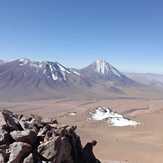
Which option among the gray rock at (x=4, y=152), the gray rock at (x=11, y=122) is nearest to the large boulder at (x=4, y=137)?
the gray rock at (x=4, y=152)

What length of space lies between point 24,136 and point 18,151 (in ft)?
5.05

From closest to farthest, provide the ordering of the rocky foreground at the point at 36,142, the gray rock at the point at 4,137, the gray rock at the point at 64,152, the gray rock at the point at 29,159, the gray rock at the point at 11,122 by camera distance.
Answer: the gray rock at the point at 29,159
the rocky foreground at the point at 36,142
the gray rock at the point at 4,137
the gray rock at the point at 64,152
the gray rock at the point at 11,122

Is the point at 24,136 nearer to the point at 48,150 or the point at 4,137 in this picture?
the point at 4,137

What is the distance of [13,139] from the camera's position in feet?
82.1

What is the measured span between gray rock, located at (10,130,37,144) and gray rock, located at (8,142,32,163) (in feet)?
2.44

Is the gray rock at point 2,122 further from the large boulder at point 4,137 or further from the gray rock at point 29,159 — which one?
the gray rock at point 29,159

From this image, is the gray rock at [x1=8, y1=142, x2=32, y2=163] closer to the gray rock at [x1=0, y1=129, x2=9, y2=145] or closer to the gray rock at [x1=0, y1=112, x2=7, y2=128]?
the gray rock at [x1=0, y1=129, x2=9, y2=145]

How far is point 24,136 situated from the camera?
24.9m

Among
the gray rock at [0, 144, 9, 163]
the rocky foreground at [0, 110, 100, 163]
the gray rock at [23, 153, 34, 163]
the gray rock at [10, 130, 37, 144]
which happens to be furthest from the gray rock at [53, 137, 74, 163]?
the gray rock at [0, 144, 9, 163]

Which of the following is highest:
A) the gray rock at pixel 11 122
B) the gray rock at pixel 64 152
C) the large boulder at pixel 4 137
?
the gray rock at pixel 11 122

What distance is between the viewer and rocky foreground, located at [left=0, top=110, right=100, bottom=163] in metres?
23.8

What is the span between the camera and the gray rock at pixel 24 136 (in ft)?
81.5

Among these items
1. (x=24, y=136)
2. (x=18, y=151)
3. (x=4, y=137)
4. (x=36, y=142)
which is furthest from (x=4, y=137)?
(x=36, y=142)

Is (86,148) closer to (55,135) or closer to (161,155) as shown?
(55,135)
